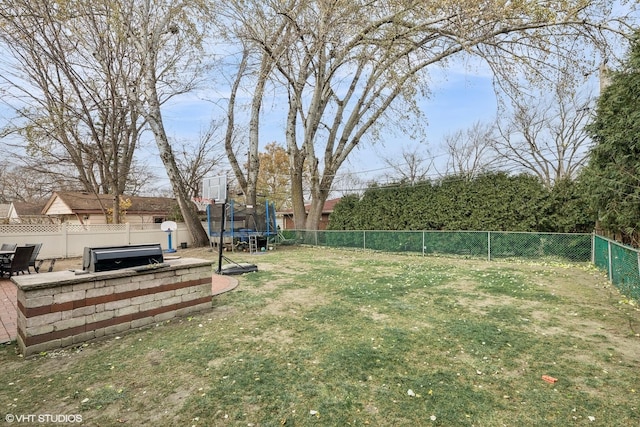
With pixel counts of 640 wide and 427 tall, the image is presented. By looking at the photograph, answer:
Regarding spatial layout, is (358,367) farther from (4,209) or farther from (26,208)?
(4,209)

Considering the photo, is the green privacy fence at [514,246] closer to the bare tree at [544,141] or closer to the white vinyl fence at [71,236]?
the white vinyl fence at [71,236]

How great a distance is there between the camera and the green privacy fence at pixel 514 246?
541cm

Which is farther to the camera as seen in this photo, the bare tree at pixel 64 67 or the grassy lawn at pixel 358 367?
the bare tree at pixel 64 67

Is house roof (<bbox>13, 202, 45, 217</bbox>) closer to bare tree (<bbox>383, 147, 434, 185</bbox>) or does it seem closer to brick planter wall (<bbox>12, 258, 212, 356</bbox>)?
bare tree (<bbox>383, 147, 434, 185</bbox>)

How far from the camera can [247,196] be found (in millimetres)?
14820

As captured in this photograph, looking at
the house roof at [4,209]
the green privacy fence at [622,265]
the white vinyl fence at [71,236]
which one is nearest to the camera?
the green privacy fence at [622,265]

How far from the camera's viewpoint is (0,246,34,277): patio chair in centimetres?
671

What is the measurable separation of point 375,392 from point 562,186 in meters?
10.0

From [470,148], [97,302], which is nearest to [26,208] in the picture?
[97,302]

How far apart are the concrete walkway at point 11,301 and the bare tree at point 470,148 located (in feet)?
78.9

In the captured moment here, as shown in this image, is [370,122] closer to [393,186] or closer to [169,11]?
[393,186]

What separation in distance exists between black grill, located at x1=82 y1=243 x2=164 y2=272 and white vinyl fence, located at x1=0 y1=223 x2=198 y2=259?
8.40m

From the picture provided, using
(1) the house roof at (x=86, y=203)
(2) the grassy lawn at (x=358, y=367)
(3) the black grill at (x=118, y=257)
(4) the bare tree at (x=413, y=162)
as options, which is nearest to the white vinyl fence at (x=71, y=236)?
(1) the house roof at (x=86, y=203)

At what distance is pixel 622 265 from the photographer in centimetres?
545
